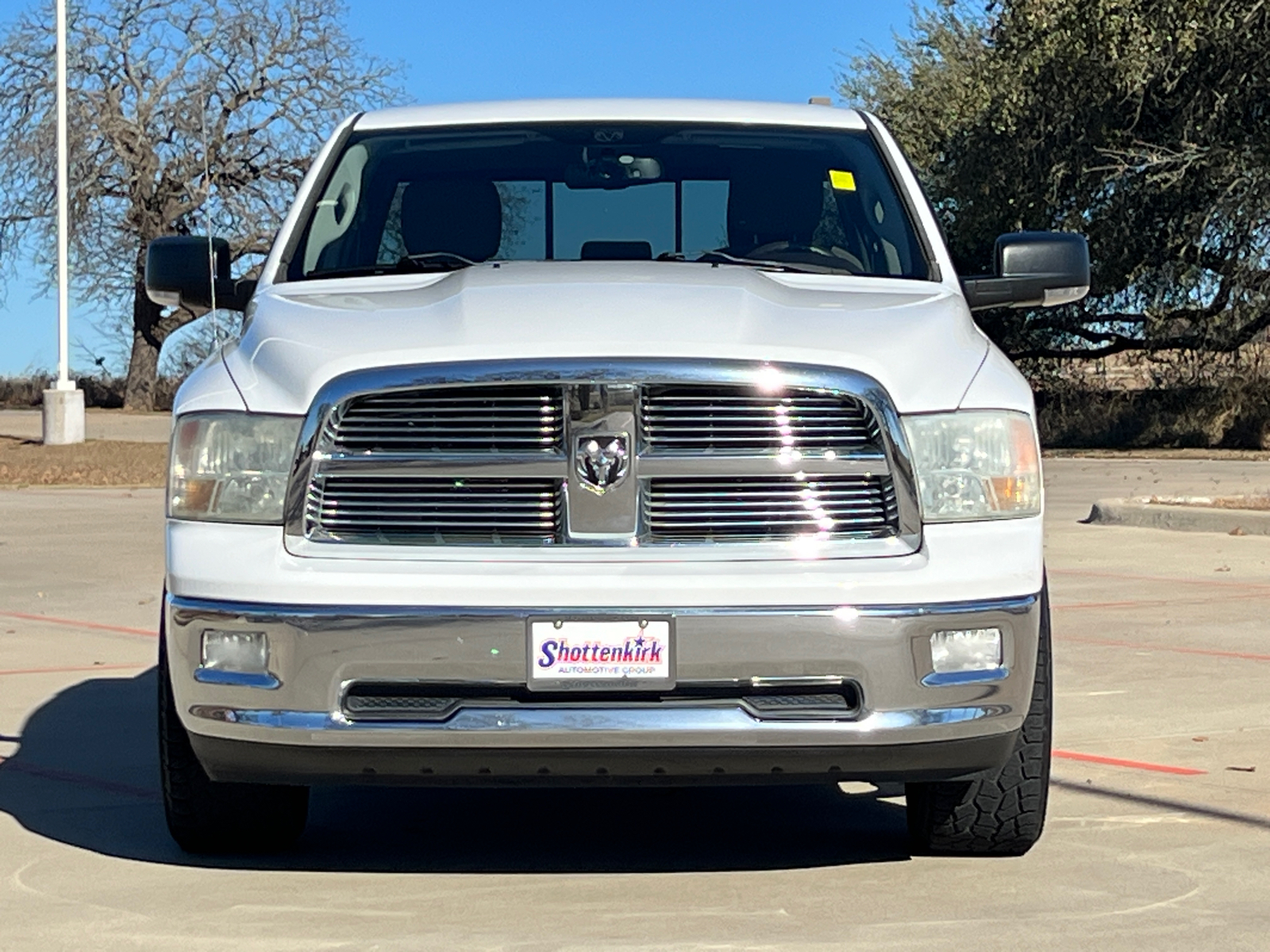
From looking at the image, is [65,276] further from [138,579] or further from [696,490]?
[696,490]

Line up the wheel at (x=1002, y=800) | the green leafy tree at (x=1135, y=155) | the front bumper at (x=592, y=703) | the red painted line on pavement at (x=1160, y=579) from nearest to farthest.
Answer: the front bumper at (x=592, y=703) < the wheel at (x=1002, y=800) < the red painted line on pavement at (x=1160, y=579) < the green leafy tree at (x=1135, y=155)

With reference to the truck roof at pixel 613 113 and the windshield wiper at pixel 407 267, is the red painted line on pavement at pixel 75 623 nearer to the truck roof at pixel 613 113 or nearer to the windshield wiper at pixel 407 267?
the truck roof at pixel 613 113

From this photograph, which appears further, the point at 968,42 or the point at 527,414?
the point at 968,42

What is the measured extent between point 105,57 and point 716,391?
40569mm

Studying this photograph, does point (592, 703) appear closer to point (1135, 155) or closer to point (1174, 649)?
point (1174, 649)

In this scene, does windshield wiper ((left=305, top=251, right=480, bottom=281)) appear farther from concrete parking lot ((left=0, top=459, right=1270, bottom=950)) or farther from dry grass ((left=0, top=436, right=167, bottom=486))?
dry grass ((left=0, top=436, right=167, bottom=486))

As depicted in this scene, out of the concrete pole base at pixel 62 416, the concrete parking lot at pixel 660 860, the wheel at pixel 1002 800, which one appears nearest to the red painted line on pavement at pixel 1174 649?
the concrete parking lot at pixel 660 860

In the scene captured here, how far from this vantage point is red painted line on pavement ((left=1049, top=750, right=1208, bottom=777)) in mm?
6695

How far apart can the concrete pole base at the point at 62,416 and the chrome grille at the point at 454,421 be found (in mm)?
26747

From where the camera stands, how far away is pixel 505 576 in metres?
4.75

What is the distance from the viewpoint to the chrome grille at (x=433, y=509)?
4.86m

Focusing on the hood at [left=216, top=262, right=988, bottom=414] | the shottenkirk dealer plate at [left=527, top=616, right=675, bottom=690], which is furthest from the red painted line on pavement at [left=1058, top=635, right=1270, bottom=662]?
the shottenkirk dealer plate at [left=527, top=616, right=675, bottom=690]

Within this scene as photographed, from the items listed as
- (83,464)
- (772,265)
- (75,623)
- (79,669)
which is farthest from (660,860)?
(83,464)

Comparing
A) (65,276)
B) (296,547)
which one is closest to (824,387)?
(296,547)
